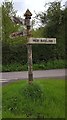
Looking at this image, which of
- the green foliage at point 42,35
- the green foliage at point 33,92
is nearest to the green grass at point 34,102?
the green foliage at point 33,92

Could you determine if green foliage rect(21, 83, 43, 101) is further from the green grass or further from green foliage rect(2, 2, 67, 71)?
green foliage rect(2, 2, 67, 71)

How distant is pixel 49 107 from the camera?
375 inches

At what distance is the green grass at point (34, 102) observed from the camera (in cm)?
909

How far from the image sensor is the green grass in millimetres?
9094

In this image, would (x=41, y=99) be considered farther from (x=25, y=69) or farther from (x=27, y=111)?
(x=25, y=69)

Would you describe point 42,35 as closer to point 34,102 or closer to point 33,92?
point 33,92

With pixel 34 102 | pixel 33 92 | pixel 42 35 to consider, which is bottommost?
pixel 34 102

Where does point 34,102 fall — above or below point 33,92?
below

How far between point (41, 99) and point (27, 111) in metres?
0.84

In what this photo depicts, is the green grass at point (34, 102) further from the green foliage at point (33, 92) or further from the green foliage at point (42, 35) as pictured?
the green foliage at point (42, 35)

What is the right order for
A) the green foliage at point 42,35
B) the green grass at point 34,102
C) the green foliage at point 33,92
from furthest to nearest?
1. the green foliage at point 42,35
2. the green foliage at point 33,92
3. the green grass at point 34,102

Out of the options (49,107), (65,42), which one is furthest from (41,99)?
(65,42)

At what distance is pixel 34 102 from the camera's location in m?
9.77

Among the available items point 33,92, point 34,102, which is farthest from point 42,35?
point 34,102
